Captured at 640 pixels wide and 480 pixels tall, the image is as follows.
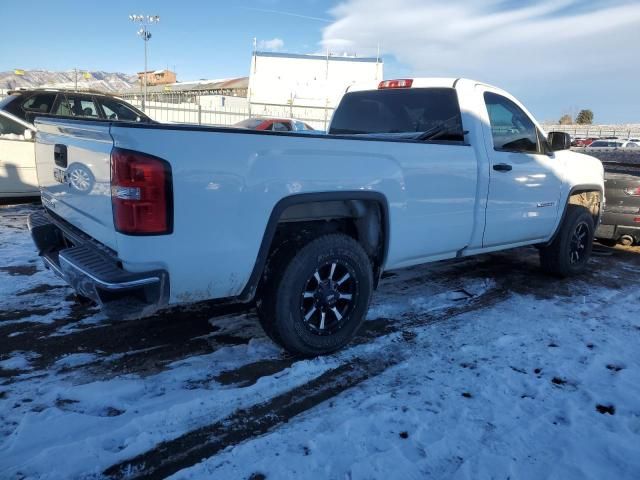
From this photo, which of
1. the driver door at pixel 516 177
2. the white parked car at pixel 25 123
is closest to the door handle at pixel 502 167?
the driver door at pixel 516 177

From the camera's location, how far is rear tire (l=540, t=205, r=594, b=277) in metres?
5.46

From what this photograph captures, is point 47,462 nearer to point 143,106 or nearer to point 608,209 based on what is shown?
point 608,209

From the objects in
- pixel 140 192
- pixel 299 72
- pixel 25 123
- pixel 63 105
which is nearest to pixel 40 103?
pixel 63 105

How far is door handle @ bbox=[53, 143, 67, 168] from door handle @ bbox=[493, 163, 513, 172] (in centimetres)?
339

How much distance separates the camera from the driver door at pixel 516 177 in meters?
4.39

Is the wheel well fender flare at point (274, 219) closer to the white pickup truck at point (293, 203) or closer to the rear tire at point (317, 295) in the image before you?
the white pickup truck at point (293, 203)

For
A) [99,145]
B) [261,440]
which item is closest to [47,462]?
[261,440]

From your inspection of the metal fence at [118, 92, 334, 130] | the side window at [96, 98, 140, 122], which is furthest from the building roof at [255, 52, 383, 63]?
the side window at [96, 98, 140, 122]

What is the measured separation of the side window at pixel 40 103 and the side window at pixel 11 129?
0.83 meters

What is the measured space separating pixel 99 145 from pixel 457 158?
267cm

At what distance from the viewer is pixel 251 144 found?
9.02 feet

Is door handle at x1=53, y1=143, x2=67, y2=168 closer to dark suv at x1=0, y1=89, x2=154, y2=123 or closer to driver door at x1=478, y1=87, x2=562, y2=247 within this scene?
driver door at x1=478, y1=87, x2=562, y2=247

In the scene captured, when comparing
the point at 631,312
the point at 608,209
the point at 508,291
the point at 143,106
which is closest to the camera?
the point at 631,312

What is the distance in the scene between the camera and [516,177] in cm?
455
